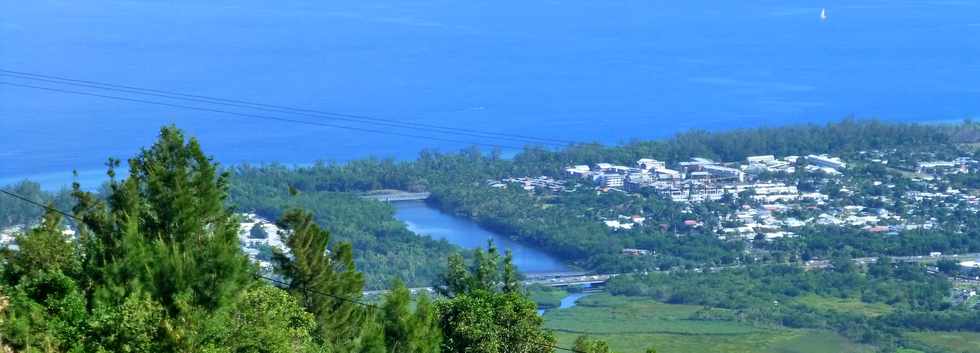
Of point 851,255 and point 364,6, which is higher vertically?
point 364,6

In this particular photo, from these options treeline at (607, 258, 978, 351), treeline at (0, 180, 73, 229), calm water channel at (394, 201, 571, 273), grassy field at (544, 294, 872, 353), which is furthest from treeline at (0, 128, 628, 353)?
treeline at (0, 180, 73, 229)

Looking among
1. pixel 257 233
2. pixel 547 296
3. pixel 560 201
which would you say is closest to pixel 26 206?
pixel 257 233

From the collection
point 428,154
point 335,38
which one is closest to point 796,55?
point 335,38

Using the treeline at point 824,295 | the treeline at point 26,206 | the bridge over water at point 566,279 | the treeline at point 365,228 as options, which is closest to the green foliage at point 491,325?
the treeline at point 824,295

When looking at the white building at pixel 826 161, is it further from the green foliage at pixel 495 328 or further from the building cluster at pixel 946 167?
the green foliage at pixel 495 328

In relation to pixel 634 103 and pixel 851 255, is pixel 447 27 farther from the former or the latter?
pixel 851 255
